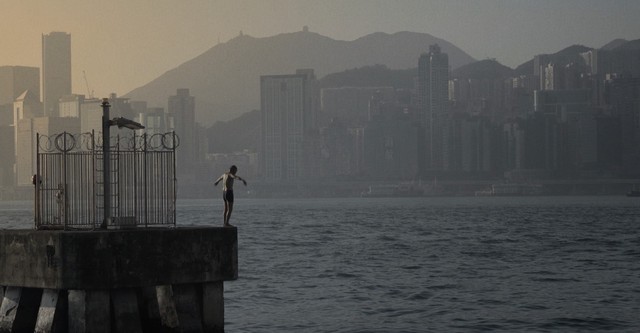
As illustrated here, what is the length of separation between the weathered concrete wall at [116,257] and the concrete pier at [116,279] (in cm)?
2

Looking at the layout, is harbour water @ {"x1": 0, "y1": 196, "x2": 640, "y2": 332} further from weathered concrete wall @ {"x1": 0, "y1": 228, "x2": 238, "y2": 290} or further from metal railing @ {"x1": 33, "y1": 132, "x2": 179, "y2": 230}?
weathered concrete wall @ {"x1": 0, "y1": 228, "x2": 238, "y2": 290}

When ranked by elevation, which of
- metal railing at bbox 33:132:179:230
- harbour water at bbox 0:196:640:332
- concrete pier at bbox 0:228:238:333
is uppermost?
metal railing at bbox 33:132:179:230

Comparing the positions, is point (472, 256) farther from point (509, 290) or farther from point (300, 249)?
point (509, 290)

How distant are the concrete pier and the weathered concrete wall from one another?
17 millimetres

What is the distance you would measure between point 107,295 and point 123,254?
754 mm

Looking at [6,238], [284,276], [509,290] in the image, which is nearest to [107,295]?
[6,238]

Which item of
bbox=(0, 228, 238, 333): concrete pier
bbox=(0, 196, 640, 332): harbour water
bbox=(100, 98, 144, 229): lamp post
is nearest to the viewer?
bbox=(0, 228, 238, 333): concrete pier

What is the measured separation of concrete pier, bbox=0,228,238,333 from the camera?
21.5 meters

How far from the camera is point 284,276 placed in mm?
50781

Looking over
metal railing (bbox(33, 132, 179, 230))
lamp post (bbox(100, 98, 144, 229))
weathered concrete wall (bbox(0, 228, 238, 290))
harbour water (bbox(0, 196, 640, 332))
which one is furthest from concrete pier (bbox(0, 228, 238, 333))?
harbour water (bbox(0, 196, 640, 332))

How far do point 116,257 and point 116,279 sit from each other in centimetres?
38

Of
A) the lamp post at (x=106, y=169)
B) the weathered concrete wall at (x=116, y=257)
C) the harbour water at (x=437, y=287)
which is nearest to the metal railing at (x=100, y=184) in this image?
the lamp post at (x=106, y=169)

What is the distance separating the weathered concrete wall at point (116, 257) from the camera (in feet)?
70.6

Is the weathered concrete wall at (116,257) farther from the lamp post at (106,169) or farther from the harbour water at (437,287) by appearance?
the harbour water at (437,287)
